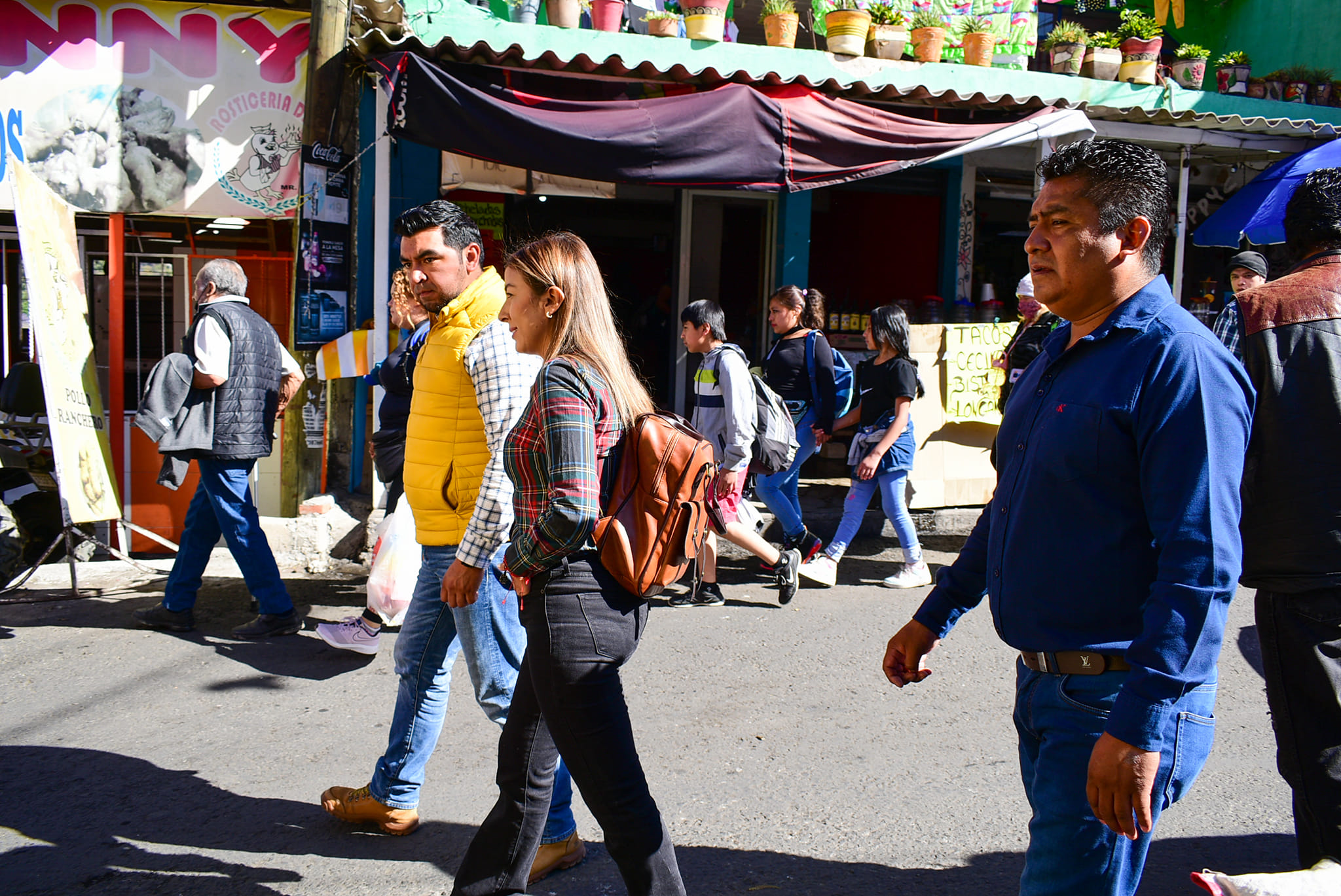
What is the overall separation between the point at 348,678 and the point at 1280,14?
461 inches

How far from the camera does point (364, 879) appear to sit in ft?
9.78

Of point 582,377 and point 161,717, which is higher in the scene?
point 582,377

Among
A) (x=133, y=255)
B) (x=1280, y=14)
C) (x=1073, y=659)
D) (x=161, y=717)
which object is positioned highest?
(x=1280, y=14)

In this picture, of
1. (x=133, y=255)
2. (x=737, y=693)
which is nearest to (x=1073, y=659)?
(x=737, y=693)

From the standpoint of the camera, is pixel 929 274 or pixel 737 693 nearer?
pixel 737 693

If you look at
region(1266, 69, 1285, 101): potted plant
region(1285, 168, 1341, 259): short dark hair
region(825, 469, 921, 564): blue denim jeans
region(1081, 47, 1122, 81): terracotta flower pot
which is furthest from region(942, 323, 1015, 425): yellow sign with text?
region(1285, 168, 1341, 259): short dark hair

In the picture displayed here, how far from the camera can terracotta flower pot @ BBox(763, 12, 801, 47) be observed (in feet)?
26.1

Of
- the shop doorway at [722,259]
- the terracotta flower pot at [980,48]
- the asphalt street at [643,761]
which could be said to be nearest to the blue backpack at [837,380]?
the asphalt street at [643,761]

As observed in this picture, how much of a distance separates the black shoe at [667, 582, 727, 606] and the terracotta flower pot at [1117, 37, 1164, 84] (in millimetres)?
6167

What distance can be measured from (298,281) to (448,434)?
14.7 feet

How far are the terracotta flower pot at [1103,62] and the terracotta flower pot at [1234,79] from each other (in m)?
1.47

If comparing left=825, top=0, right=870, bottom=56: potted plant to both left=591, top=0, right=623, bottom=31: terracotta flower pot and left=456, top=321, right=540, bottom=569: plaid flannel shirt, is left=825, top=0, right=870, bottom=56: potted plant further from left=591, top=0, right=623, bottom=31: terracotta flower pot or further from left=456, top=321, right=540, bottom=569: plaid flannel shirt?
left=456, top=321, right=540, bottom=569: plaid flannel shirt

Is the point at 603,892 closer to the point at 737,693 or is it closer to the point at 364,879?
the point at 364,879

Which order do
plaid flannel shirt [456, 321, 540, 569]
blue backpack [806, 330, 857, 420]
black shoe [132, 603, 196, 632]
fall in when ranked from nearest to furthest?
plaid flannel shirt [456, 321, 540, 569] → black shoe [132, 603, 196, 632] → blue backpack [806, 330, 857, 420]
